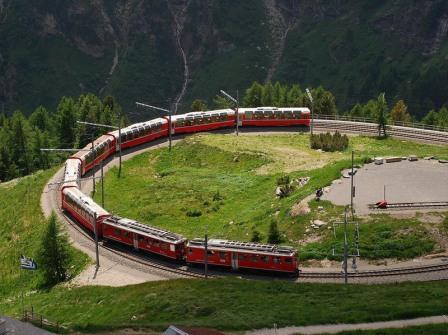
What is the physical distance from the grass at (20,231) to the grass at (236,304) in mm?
8546

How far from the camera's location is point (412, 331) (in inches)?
1804

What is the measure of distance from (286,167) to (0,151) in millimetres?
64358

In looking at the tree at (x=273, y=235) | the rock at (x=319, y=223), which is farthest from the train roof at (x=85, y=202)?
the rock at (x=319, y=223)

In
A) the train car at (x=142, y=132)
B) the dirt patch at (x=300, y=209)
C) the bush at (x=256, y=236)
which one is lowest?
the bush at (x=256, y=236)

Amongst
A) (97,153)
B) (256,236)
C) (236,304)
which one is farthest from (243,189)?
(236,304)

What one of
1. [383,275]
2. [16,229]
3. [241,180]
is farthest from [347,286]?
[16,229]

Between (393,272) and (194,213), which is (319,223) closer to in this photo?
(393,272)

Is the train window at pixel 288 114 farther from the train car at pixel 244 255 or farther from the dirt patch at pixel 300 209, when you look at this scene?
the train car at pixel 244 255

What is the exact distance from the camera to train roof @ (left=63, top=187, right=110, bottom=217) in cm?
7821

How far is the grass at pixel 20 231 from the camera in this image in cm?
7188

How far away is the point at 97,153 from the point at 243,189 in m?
24.0

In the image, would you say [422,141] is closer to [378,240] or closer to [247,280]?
[378,240]

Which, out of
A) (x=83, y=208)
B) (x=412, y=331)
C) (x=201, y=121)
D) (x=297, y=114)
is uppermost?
(x=297, y=114)

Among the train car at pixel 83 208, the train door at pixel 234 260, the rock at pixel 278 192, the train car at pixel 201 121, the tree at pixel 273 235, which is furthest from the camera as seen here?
the train car at pixel 201 121
